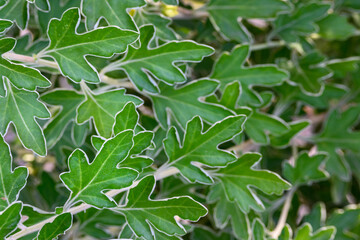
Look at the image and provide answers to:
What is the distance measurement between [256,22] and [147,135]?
0.76m

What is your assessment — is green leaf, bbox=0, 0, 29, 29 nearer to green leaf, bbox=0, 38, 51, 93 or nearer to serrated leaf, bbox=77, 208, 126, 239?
green leaf, bbox=0, 38, 51, 93

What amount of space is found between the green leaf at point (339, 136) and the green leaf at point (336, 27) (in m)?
0.19

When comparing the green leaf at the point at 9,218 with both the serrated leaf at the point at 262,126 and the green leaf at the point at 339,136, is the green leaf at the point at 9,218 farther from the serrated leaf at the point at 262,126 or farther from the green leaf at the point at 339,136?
the green leaf at the point at 339,136

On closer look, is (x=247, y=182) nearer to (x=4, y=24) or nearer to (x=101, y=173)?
(x=101, y=173)

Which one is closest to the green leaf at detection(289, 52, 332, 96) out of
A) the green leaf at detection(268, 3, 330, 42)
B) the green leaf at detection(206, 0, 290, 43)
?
the green leaf at detection(268, 3, 330, 42)

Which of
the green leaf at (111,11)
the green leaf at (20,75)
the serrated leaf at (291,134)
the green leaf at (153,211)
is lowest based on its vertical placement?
the serrated leaf at (291,134)

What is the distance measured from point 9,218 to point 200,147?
1.07ft

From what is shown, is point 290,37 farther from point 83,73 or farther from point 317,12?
point 83,73

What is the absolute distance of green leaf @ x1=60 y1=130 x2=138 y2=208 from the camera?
2.50 feet

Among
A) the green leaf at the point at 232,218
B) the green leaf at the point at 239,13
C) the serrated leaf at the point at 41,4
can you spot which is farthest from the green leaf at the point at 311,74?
the serrated leaf at the point at 41,4

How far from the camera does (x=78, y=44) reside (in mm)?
833

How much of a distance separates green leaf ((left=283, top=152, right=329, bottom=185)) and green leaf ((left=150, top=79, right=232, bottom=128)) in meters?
0.33

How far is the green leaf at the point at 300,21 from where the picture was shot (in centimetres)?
125

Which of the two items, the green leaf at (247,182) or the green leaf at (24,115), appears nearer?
the green leaf at (24,115)
